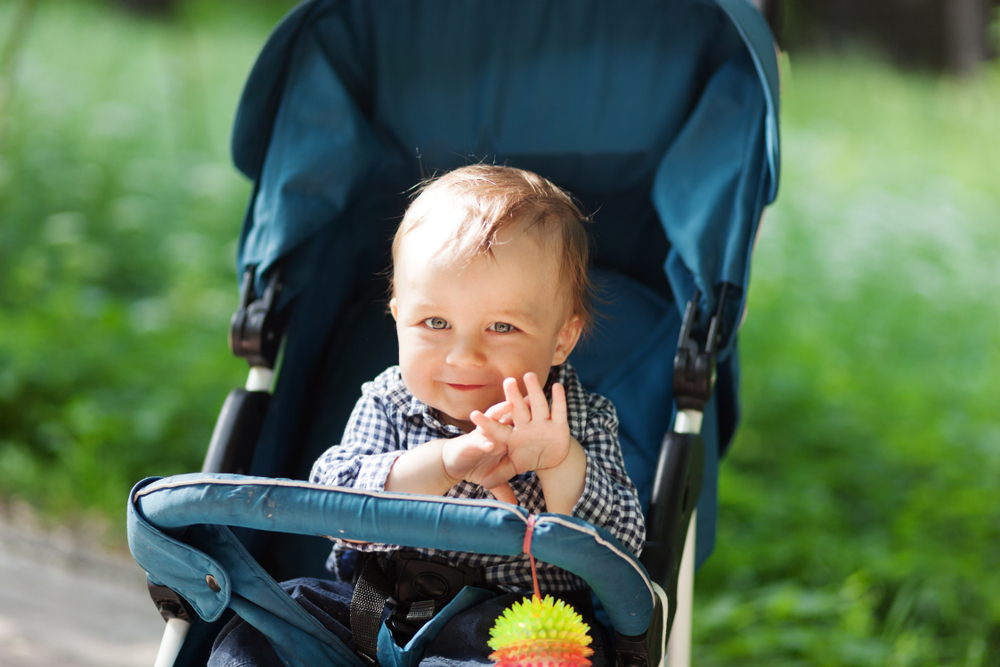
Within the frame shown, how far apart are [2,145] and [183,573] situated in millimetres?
3457

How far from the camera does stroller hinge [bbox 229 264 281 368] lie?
5.13 ft

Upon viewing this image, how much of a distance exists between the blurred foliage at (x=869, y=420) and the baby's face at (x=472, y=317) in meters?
0.98

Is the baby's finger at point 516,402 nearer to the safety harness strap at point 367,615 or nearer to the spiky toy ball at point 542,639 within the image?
the spiky toy ball at point 542,639

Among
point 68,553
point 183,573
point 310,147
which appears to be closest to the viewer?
point 183,573

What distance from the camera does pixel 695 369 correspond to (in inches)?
56.7

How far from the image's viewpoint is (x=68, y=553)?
2.51 m

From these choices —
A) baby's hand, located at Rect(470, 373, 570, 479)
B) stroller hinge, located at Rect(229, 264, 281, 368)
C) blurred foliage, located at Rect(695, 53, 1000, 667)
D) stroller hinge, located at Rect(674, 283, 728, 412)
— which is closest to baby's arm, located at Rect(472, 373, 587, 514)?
baby's hand, located at Rect(470, 373, 570, 479)

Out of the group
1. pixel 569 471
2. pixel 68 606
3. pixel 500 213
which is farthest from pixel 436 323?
pixel 68 606

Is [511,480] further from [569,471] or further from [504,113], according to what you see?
[504,113]

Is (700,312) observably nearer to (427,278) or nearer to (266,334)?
(427,278)

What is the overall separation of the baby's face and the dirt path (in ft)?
4.48

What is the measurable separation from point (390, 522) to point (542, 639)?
22cm

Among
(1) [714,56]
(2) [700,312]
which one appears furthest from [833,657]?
(1) [714,56]

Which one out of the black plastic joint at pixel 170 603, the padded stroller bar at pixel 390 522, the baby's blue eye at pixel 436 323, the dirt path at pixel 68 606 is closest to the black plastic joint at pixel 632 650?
the padded stroller bar at pixel 390 522
